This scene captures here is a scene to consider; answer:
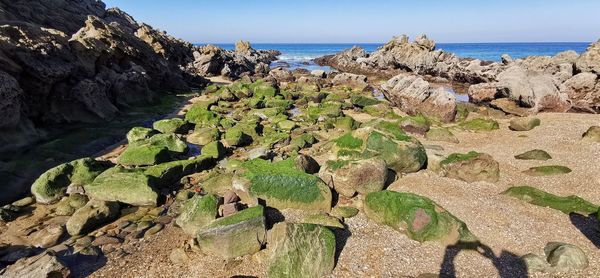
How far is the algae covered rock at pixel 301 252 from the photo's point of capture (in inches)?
391

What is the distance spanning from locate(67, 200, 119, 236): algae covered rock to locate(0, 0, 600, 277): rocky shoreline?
7 cm

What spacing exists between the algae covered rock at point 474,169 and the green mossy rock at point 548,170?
175cm

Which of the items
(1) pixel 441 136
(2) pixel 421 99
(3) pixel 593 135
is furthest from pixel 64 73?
(3) pixel 593 135

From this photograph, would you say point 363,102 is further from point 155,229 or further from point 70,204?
point 70,204

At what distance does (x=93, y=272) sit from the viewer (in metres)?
10.6

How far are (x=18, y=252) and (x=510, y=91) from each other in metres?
35.5

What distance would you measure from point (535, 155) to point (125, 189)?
20290 mm

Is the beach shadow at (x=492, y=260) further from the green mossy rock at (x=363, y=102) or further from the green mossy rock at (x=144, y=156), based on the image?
the green mossy rock at (x=363, y=102)

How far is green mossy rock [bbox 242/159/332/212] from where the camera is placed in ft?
45.4

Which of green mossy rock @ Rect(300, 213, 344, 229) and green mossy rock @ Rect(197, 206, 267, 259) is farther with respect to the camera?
green mossy rock @ Rect(300, 213, 344, 229)

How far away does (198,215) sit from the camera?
12727 mm

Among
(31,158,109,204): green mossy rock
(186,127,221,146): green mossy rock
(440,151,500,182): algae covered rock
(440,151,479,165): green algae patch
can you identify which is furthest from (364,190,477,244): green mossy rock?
(186,127,221,146): green mossy rock

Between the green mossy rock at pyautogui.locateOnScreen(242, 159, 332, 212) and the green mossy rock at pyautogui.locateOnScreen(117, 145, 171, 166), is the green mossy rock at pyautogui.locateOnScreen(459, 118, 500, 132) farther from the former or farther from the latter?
the green mossy rock at pyautogui.locateOnScreen(117, 145, 171, 166)

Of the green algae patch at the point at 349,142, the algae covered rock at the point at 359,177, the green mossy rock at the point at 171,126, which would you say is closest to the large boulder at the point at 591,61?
the green algae patch at the point at 349,142
